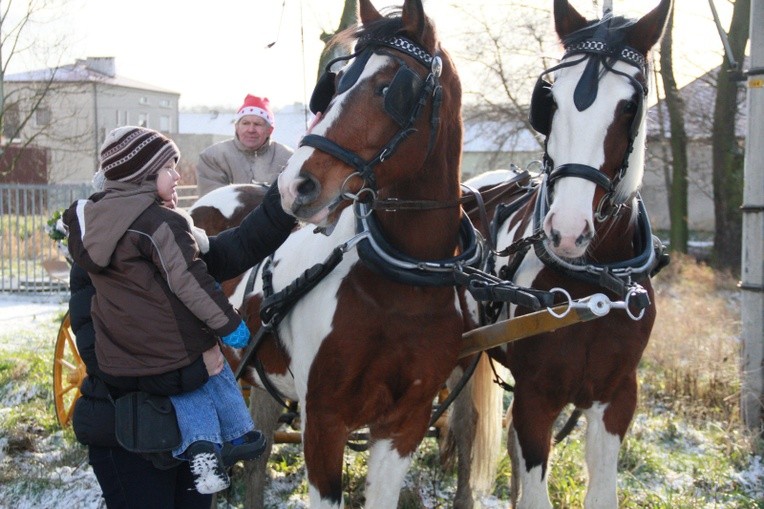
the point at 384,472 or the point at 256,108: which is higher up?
the point at 256,108

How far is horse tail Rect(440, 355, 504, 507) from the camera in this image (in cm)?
416

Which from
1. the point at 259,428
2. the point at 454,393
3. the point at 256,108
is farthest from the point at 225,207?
the point at 454,393

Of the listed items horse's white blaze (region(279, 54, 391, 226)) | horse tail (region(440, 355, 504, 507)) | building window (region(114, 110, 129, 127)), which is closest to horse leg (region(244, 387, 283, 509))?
horse tail (region(440, 355, 504, 507))

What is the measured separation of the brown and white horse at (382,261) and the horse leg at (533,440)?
0.40 m

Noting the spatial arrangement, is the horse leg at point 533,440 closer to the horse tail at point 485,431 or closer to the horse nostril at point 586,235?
the horse nostril at point 586,235

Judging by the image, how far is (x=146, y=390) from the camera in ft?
7.99

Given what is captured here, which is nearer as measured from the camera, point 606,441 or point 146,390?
point 146,390

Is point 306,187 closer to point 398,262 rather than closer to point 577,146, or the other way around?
point 398,262

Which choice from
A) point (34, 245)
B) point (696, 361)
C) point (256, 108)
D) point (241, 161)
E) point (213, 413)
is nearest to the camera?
point (213, 413)

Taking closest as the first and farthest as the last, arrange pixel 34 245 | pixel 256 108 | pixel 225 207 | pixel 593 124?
1. pixel 593 124
2. pixel 225 207
3. pixel 256 108
4. pixel 34 245

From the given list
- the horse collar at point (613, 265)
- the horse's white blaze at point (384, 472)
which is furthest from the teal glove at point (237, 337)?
the horse collar at point (613, 265)

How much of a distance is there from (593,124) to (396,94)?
69 centimetres

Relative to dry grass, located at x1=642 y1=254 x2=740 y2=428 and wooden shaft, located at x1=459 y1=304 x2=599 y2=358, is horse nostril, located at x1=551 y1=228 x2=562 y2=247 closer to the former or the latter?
wooden shaft, located at x1=459 y1=304 x2=599 y2=358

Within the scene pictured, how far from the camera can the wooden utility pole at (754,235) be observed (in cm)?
525
